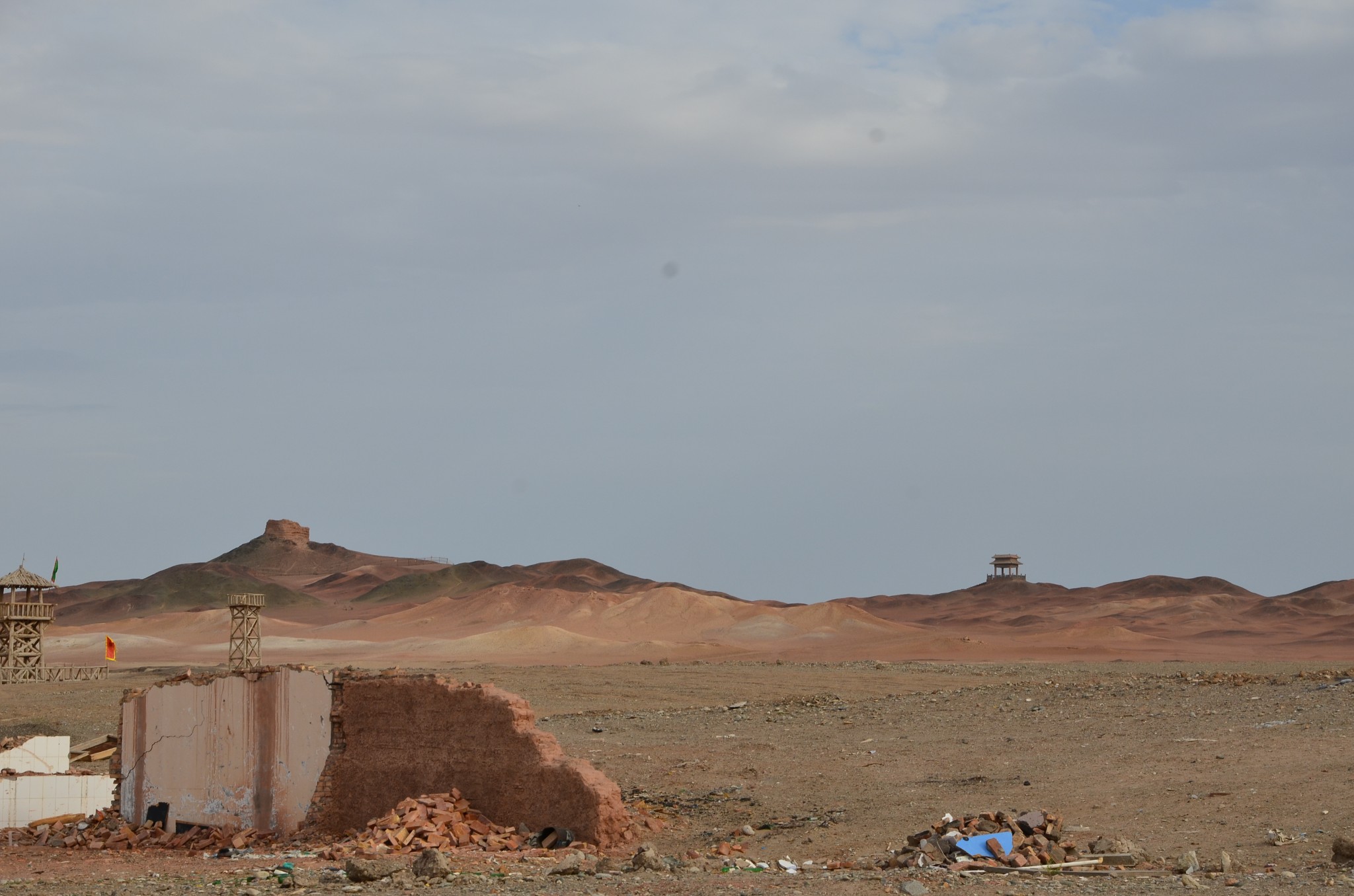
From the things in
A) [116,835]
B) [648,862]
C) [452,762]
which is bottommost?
[116,835]

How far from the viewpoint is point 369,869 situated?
43.4ft

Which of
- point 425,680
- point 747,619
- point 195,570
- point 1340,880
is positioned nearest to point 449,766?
point 425,680

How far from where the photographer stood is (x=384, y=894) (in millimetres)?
12367

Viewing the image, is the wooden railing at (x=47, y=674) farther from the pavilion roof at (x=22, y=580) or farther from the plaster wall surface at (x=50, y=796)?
the plaster wall surface at (x=50, y=796)

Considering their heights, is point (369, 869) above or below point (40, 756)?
below

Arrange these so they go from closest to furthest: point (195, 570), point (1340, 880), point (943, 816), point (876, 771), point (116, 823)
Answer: point (1340, 880) < point (943, 816) < point (116, 823) < point (876, 771) < point (195, 570)

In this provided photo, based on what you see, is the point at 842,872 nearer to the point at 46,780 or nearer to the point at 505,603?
the point at 46,780

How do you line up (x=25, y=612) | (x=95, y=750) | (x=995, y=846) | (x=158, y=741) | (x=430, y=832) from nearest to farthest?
(x=995, y=846) < (x=430, y=832) < (x=158, y=741) < (x=95, y=750) < (x=25, y=612)

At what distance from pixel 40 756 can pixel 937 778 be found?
14111 mm

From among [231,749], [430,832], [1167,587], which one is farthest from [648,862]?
[1167,587]

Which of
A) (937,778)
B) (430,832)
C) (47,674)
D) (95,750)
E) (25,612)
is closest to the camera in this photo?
(430,832)

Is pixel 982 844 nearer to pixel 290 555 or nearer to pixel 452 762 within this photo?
pixel 452 762

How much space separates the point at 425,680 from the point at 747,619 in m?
58.7

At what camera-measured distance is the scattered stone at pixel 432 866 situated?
1331cm
